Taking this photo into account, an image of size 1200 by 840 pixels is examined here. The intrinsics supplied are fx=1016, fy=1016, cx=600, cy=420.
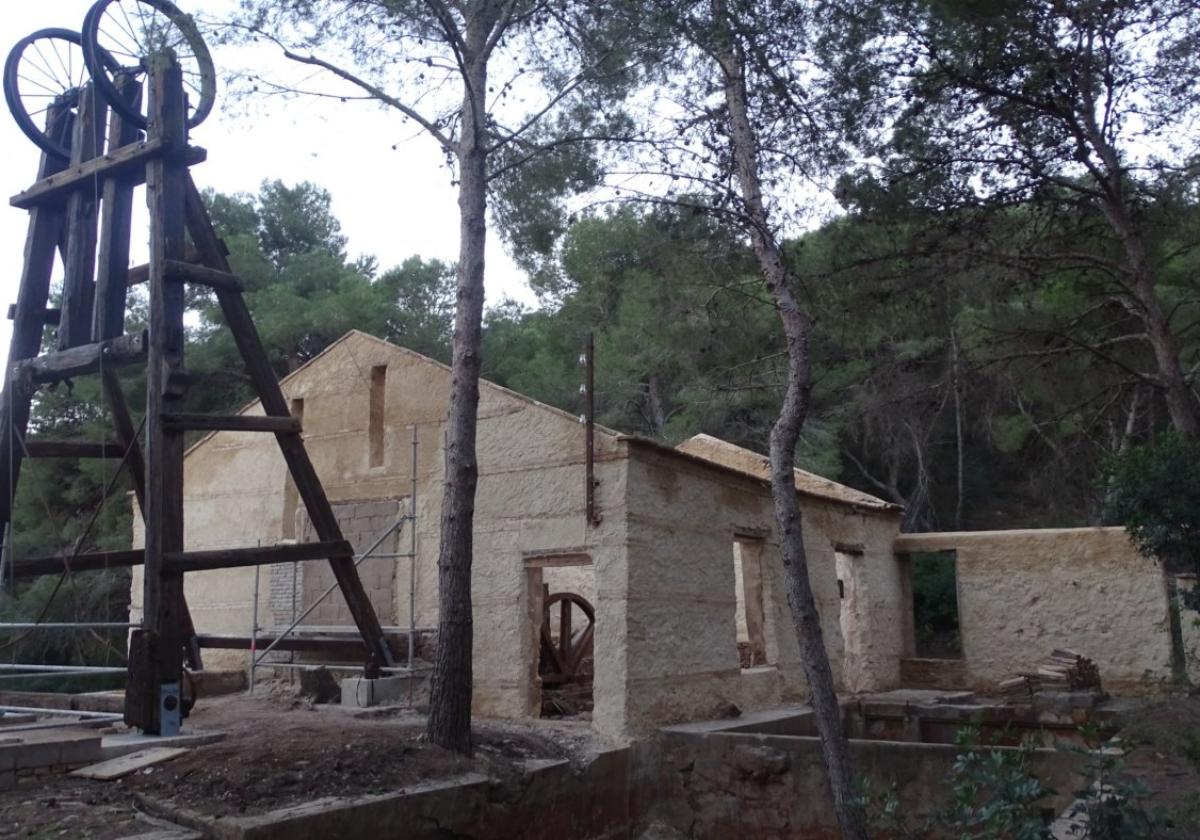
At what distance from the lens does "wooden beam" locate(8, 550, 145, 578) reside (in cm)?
942

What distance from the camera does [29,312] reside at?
9883 mm

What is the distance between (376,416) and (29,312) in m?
4.16

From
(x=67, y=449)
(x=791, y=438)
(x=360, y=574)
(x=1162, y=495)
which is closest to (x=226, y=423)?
(x=67, y=449)

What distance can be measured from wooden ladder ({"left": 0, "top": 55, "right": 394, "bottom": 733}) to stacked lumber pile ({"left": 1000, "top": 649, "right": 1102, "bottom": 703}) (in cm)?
936

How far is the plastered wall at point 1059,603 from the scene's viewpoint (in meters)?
14.9

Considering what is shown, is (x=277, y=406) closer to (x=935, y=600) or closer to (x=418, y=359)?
(x=418, y=359)

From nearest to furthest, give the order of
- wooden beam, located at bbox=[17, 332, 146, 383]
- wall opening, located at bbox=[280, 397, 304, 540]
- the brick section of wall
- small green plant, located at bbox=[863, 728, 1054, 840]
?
small green plant, located at bbox=[863, 728, 1054, 840] → wooden beam, located at bbox=[17, 332, 146, 383] → the brick section of wall → wall opening, located at bbox=[280, 397, 304, 540]

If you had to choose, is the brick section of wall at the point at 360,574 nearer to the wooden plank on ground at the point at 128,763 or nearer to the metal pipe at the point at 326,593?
the metal pipe at the point at 326,593

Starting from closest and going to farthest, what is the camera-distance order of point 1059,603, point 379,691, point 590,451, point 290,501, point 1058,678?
1. point 590,451
2. point 379,691
3. point 290,501
4. point 1058,678
5. point 1059,603

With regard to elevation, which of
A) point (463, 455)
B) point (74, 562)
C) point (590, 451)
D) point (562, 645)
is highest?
point (590, 451)

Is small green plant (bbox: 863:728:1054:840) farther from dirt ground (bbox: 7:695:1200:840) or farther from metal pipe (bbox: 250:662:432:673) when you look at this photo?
metal pipe (bbox: 250:662:432:673)

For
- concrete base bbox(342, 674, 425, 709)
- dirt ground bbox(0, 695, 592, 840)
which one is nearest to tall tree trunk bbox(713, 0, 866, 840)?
dirt ground bbox(0, 695, 592, 840)

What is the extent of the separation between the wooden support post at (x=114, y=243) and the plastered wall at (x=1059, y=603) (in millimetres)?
12688

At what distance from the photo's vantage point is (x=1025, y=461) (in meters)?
19.1
